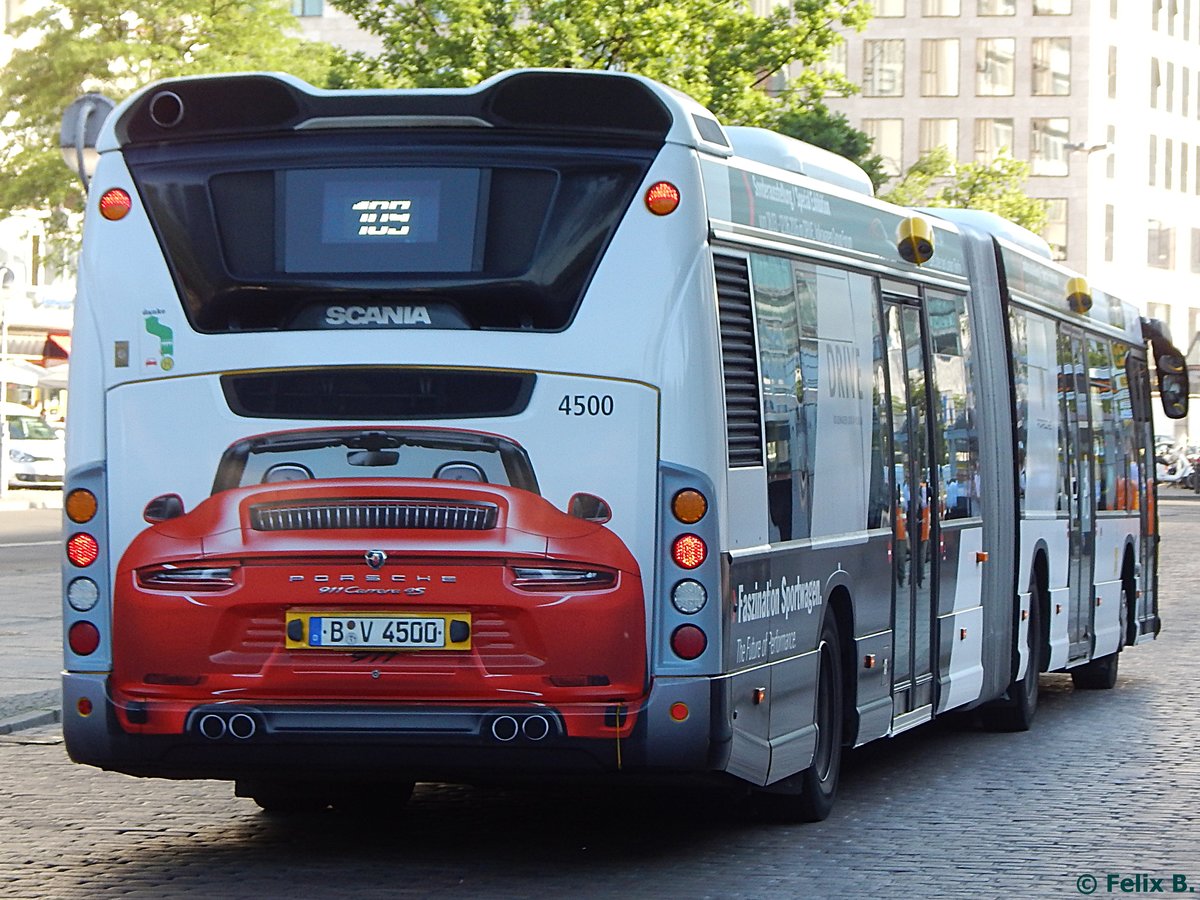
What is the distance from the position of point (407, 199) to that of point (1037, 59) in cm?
9992

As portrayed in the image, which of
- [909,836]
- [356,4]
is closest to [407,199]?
[909,836]

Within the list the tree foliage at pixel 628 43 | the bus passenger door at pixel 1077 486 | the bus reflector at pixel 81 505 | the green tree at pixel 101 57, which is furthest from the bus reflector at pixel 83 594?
the green tree at pixel 101 57

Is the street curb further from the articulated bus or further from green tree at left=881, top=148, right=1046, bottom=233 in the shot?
green tree at left=881, top=148, right=1046, bottom=233

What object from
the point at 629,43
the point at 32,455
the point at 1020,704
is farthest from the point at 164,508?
the point at 32,455

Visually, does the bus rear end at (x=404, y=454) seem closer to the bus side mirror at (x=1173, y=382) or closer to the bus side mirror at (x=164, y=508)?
the bus side mirror at (x=164, y=508)

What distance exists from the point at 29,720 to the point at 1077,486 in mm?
6738

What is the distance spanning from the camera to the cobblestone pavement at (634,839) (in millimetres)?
8664

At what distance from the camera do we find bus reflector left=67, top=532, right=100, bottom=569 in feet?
29.1

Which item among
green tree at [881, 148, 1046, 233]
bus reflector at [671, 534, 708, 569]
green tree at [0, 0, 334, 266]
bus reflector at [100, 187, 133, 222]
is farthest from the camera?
green tree at [881, 148, 1046, 233]

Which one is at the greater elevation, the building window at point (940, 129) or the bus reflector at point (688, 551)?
the building window at point (940, 129)

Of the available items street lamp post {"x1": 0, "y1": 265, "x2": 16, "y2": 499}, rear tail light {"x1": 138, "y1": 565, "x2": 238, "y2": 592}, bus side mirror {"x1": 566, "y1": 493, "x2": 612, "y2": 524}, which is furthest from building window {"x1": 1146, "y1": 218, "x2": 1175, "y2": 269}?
rear tail light {"x1": 138, "y1": 565, "x2": 238, "y2": 592}

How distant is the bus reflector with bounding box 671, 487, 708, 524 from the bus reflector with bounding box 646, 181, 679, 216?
944mm

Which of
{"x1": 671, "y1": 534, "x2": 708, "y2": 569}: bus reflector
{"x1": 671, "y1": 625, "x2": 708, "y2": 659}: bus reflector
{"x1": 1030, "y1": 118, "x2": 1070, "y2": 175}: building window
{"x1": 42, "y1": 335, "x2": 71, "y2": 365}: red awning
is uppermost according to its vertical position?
{"x1": 1030, "y1": 118, "x2": 1070, "y2": 175}: building window

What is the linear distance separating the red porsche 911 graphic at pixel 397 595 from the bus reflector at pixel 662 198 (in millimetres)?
940
